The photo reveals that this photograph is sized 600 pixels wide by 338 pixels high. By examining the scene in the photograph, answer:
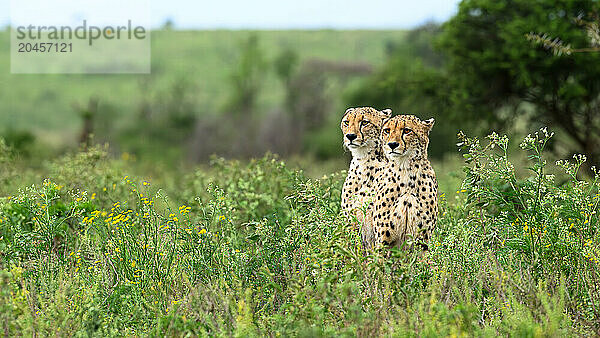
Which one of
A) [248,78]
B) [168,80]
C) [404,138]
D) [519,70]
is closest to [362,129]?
[404,138]

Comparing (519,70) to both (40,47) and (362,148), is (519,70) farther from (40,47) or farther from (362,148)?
(362,148)

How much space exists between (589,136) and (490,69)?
2385mm

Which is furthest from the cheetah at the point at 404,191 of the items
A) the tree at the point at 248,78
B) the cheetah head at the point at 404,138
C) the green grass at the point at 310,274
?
the tree at the point at 248,78

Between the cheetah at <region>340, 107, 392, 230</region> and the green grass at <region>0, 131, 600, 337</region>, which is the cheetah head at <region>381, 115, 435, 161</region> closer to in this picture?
the cheetah at <region>340, 107, 392, 230</region>

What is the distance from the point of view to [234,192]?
6.50m

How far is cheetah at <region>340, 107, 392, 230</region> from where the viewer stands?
4.89m

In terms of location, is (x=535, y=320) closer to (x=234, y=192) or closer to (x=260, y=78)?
(x=234, y=192)

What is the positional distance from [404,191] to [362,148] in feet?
1.63

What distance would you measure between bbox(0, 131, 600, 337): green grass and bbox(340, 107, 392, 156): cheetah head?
1.44 ft

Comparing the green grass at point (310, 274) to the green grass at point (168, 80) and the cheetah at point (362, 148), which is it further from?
the green grass at point (168, 80)

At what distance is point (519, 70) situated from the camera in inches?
543

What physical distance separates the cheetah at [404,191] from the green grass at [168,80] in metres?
25.6

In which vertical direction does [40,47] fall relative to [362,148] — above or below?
above

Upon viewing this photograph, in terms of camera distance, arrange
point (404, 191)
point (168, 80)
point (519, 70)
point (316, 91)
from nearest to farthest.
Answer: point (404, 191), point (519, 70), point (316, 91), point (168, 80)
